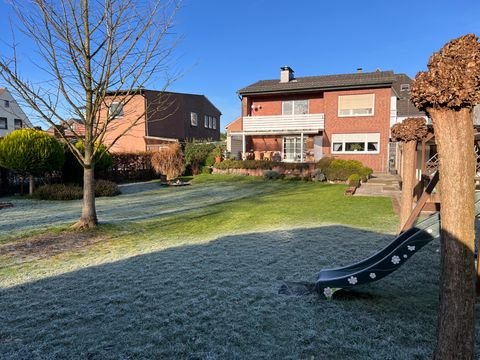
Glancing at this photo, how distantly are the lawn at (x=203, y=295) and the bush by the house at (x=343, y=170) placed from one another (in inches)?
361

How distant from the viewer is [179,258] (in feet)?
18.0

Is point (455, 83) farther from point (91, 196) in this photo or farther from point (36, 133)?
point (36, 133)

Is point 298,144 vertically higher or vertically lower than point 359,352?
higher

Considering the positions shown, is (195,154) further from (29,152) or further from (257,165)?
(29,152)

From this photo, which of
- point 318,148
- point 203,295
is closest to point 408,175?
point 203,295

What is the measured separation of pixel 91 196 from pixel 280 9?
1227cm

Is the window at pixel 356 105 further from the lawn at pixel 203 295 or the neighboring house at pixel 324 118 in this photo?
the lawn at pixel 203 295

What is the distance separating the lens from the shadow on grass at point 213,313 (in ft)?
9.37

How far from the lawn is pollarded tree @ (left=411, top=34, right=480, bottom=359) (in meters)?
0.86

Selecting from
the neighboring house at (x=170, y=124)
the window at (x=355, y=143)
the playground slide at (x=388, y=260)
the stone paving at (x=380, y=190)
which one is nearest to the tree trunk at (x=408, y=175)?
the playground slide at (x=388, y=260)

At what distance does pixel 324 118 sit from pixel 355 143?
2.72 m

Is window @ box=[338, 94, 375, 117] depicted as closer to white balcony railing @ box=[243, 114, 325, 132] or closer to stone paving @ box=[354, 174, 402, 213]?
white balcony railing @ box=[243, 114, 325, 132]

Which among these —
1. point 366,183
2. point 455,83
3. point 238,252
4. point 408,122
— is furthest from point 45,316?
point 366,183

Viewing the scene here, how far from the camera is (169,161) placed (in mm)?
20469
